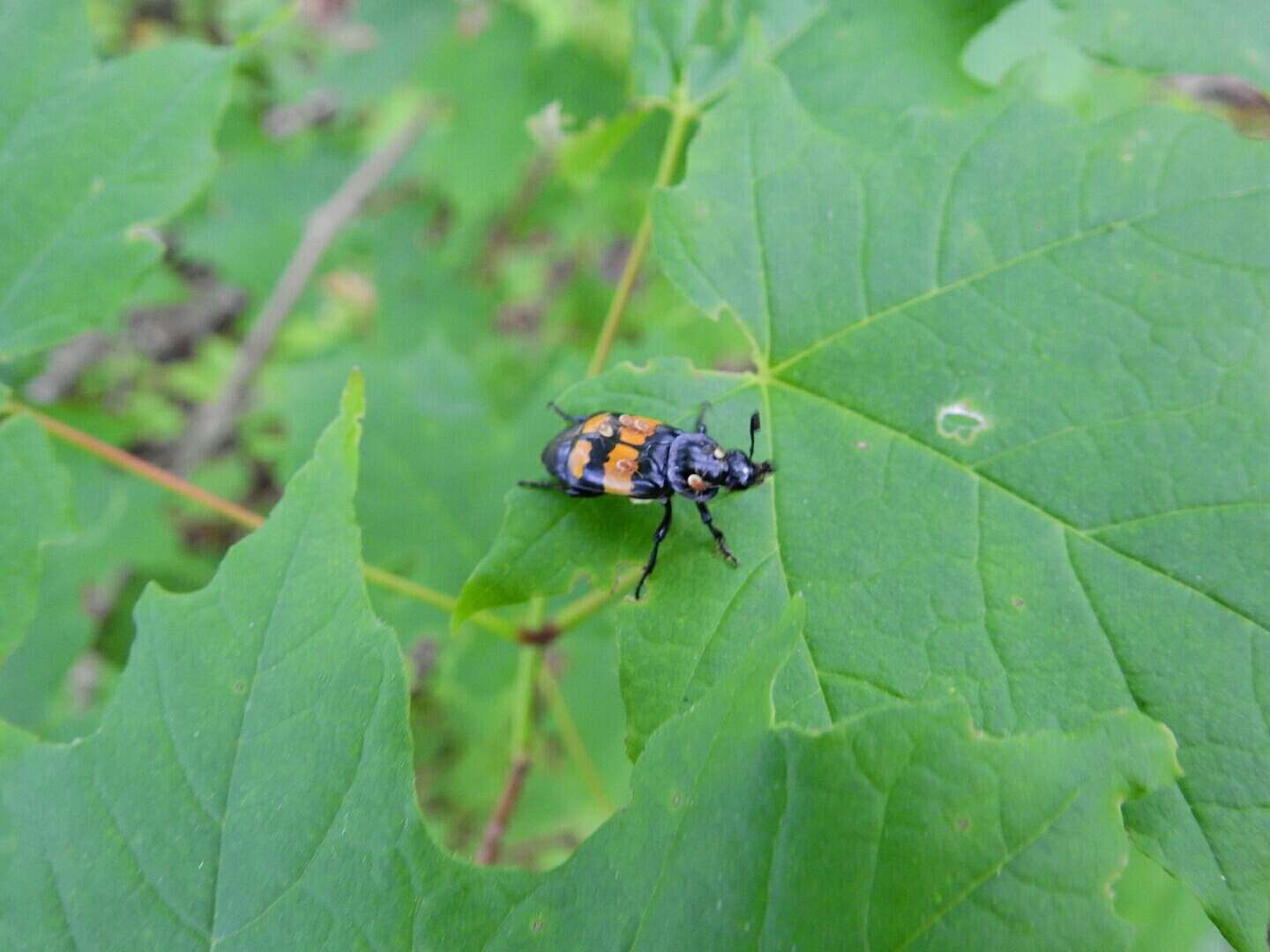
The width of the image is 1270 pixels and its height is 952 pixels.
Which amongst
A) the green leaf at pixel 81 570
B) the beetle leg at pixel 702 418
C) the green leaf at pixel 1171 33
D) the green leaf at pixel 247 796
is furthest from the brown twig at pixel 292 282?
the green leaf at pixel 1171 33

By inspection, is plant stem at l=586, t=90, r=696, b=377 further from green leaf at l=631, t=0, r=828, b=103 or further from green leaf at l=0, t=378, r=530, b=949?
green leaf at l=0, t=378, r=530, b=949

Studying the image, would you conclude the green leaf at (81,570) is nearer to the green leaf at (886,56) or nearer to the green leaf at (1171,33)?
the green leaf at (886,56)

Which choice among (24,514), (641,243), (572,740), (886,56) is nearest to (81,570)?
(24,514)

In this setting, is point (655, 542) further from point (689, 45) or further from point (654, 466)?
point (689, 45)

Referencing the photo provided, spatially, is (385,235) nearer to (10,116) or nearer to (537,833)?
(10,116)

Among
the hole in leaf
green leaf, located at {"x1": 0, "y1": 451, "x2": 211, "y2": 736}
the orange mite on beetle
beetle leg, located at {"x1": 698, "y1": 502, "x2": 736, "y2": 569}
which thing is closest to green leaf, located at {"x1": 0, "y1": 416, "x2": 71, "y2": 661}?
green leaf, located at {"x1": 0, "y1": 451, "x2": 211, "y2": 736}

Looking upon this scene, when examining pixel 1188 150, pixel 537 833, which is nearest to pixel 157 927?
pixel 1188 150
